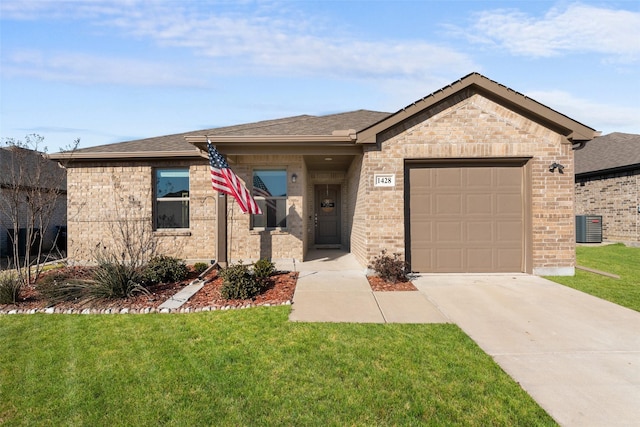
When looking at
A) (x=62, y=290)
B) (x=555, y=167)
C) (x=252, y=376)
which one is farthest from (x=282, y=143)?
(x=555, y=167)

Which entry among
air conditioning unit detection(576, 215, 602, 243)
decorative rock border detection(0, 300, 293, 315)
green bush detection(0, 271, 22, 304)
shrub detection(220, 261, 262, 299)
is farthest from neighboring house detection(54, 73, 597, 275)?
air conditioning unit detection(576, 215, 602, 243)

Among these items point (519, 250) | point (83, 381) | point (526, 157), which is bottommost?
point (83, 381)

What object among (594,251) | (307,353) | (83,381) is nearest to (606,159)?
(594,251)

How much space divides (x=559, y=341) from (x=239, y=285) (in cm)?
494

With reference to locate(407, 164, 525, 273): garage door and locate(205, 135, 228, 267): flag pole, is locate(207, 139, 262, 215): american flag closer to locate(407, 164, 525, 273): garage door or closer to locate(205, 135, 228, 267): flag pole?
locate(205, 135, 228, 267): flag pole

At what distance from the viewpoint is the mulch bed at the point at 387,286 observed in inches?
258

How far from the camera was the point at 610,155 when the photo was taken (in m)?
16.5

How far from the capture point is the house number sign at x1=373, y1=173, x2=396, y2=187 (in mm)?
7664

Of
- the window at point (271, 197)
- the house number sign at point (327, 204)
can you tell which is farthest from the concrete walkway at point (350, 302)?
the house number sign at point (327, 204)

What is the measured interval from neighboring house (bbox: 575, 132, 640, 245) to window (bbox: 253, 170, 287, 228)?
1553 centimetres

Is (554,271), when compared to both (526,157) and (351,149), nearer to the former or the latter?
(526,157)

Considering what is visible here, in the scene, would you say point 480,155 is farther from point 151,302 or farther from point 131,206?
point 131,206

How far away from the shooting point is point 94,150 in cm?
962

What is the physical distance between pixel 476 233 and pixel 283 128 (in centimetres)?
596
